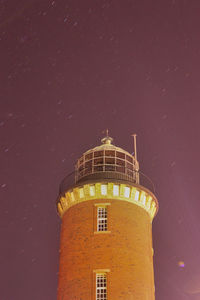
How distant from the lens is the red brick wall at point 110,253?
883 inches

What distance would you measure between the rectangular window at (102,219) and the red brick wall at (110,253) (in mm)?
272

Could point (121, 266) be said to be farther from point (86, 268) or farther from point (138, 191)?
point (138, 191)

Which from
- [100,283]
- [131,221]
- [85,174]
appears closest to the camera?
[100,283]

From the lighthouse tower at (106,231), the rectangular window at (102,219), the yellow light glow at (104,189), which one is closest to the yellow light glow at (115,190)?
the lighthouse tower at (106,231)

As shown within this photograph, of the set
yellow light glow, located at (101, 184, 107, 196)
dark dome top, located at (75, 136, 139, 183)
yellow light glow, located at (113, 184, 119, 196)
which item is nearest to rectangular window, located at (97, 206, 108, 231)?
yellow light glow, located at (101, 184, 107, 196)

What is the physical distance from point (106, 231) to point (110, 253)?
1.26 m

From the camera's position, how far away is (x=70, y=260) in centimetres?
2362

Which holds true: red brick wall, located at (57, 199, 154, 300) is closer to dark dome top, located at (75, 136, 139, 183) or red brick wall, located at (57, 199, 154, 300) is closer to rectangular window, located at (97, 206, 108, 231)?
rectangular window, located at (97, 206, 108, 231)

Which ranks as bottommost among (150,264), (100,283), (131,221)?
(100,283)

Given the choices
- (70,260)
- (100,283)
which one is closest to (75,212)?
(70,260)

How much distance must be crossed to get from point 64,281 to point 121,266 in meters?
3.40

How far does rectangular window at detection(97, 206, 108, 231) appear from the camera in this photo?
24031 millimetres

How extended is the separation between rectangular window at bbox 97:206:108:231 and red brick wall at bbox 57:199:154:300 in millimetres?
272

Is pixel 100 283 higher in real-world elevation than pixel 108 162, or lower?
lower
